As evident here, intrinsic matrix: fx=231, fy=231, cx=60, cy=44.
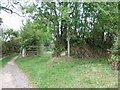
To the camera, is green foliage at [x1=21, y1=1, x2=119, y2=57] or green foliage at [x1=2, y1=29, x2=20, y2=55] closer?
green foliage at [x1=21, y1=1, x2=119, y2=57]

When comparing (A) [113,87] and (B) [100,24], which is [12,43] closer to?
(B) [100,24]

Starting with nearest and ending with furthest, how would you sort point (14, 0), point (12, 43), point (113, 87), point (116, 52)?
point (113, 87)
point (116, 52)
point (14, 0)
point (12, 43)

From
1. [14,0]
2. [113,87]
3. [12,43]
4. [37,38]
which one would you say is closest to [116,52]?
[113,87]

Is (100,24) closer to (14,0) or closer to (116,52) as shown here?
(116,52)

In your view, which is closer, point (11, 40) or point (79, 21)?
point (79, 21)

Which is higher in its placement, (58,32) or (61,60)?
(58,32)

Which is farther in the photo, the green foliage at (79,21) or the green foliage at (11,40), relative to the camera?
the green foliage at (11,40)

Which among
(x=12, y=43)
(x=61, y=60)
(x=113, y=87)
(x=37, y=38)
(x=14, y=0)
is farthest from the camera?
(x=12, y=43)

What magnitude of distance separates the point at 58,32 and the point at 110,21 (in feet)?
12.1

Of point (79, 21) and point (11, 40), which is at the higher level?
point (79, 21)

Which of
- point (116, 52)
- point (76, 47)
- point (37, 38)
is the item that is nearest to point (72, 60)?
point (76, 47)

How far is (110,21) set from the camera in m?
14.7

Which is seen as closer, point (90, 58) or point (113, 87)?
point (113, 87)

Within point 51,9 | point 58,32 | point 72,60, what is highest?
point 51,9
